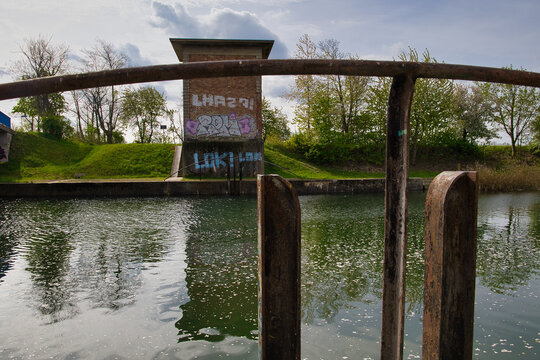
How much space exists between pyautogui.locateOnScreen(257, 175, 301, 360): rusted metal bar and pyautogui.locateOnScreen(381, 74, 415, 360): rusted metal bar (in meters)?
0.52

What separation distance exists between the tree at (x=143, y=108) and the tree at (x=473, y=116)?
Answer: 2931cm

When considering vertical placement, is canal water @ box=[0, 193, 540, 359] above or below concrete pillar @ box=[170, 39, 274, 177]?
below

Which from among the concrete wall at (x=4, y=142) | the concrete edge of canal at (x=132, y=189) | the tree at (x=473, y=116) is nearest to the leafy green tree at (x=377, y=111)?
the tree at (x=473, y=116)

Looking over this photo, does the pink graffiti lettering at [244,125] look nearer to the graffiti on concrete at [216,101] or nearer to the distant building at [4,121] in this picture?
the graffiti on concrete at [216,101]

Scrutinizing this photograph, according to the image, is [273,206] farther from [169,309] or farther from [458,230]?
[169,309]

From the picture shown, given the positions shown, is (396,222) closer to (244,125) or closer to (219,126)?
(219,126)

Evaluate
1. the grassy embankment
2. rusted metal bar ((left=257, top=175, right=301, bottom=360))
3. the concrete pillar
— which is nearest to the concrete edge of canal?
the grassy embankment

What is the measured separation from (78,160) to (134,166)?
4.03m

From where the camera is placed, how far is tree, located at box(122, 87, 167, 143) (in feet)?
131

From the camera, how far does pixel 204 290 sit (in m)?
5.04

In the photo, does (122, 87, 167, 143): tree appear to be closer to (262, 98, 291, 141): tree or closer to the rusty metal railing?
(262, 98, 291, 141): tree

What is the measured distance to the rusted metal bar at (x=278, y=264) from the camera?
120 centimetres

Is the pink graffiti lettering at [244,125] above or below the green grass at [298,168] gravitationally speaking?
above

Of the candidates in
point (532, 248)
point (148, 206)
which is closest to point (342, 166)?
point (148, 206)
